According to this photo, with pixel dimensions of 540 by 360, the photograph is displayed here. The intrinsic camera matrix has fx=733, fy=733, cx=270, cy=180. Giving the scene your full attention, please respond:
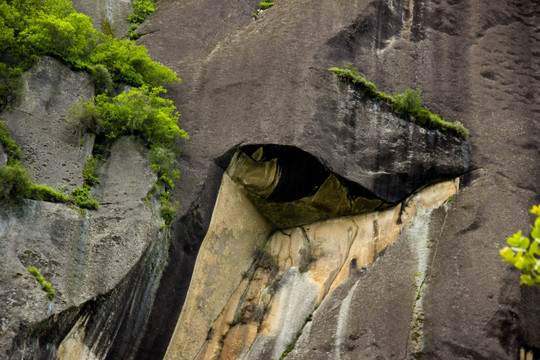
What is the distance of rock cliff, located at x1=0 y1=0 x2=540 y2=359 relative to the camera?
12164mm

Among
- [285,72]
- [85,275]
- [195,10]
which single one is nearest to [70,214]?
[85,275]

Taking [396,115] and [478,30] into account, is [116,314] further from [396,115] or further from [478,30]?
[478,30]

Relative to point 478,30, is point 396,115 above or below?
below

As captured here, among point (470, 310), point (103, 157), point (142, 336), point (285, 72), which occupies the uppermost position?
point (285, 72)

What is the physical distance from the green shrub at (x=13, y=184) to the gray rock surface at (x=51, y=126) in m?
0.61

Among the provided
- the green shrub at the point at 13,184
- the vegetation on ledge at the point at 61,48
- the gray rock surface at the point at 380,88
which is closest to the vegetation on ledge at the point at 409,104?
the gray rock surface at the point at 380,88

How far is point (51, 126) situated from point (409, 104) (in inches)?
294

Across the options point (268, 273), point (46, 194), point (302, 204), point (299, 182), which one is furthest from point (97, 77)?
point (268, 273)

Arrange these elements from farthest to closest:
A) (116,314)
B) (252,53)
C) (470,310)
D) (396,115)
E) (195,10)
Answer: (195,10) → (252,53) → (396,115) → (116,314) → (470,310)

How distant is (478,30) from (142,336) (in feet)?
34.7

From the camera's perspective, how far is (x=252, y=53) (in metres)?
17.0

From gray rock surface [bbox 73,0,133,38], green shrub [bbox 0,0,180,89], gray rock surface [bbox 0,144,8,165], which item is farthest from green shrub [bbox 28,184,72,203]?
gray rock surface [bbox 73,0,133,38]

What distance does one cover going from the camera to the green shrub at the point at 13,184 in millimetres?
12508

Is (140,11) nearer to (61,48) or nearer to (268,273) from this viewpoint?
(61,48)
